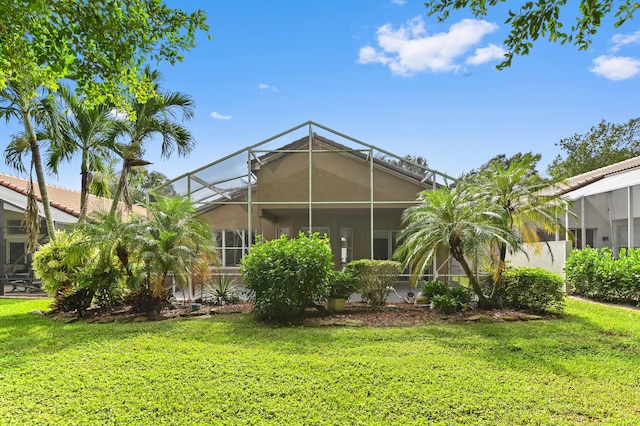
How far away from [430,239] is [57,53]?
7.93 meters

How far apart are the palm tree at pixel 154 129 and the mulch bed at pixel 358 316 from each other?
4.03m

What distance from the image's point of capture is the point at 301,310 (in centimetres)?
895

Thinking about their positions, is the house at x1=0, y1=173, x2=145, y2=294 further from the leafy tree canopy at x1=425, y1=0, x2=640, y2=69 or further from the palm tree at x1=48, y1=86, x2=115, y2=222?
the leafy tree canopy at x1=425, y1=0, x2=640, y2=69

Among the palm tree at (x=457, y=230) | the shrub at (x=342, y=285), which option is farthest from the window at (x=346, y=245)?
the shrub at (x=342, y=285)

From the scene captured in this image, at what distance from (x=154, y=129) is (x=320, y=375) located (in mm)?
10402

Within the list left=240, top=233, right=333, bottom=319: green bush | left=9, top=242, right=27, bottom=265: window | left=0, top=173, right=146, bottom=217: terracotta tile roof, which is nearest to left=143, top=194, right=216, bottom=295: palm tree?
left=240, top=233, right=333, bottom=319: green bush

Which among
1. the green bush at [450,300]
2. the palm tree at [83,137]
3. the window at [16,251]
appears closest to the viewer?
the green bush at [450,300]

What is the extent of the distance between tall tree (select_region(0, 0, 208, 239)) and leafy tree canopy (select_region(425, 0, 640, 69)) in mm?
3292

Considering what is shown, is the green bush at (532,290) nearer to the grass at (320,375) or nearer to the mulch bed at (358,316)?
the mulch bed at (358,316)

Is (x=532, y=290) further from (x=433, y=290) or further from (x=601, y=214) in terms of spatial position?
(x=601, y=214)

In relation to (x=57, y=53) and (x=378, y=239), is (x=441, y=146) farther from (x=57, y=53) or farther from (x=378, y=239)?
(x=57, y=53)

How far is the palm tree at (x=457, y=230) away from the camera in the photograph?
30.0ft

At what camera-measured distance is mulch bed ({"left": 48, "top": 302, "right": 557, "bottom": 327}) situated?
8.72 metres

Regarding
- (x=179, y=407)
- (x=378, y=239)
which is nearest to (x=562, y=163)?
(x=378, y=239)
